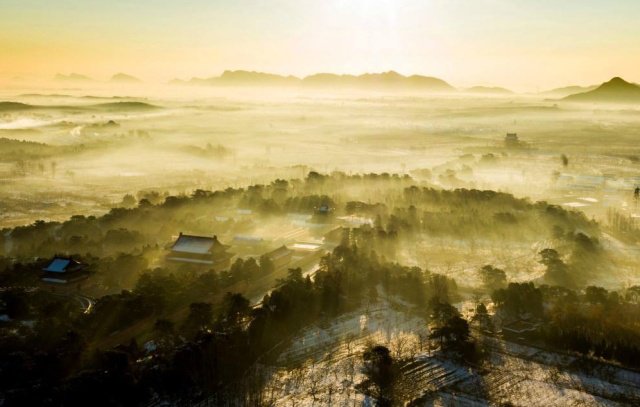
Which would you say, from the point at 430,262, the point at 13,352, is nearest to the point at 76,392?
the point at 13,352

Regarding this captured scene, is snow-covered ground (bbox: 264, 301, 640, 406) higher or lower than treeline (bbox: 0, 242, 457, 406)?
lower

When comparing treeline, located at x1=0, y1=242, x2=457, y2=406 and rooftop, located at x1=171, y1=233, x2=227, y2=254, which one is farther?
rooftop, located at x1=171, y1=233, x2=227, y2=254

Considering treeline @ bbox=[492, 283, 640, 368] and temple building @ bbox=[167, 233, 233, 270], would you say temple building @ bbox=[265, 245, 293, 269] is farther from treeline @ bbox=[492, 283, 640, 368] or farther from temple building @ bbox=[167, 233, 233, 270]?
treeline @ bbox=[492, 283, 640, 368]

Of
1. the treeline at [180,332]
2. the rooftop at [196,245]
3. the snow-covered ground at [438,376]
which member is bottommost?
the snow-covered ground at [438,376]

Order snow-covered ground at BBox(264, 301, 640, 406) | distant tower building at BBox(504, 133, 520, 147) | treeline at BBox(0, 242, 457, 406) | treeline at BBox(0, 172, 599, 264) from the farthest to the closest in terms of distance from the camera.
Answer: distant tower building at BBox(504, 133, 520, 147)
treeline at BBox(0, 172, 599, 264)
snow-covered ground at BBox(264, 301, 640, 406)
treeline at BBox(0, 242, 457, 406)

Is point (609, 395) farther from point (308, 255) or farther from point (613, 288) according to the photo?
point (308, 255)

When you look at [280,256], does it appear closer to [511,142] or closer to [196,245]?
[196,245]

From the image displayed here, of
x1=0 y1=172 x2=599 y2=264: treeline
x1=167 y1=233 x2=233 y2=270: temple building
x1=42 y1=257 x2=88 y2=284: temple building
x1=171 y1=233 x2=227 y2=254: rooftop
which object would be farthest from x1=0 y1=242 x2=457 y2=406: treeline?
x1=0 y1=172 x2=599 y2=264: treeline

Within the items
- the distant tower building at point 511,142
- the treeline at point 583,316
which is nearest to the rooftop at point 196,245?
the treeline at point 583,316

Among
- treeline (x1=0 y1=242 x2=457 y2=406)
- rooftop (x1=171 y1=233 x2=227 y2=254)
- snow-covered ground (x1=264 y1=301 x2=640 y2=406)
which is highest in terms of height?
rooftop (x1=171 y1=233 x2=227 y2=254)

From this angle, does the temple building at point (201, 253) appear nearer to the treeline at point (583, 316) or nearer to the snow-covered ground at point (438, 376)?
the snow-covered ground at point (438, 376)

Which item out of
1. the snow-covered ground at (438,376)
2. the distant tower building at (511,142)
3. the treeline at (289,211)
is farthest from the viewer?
the distant tower building at (511,142)
